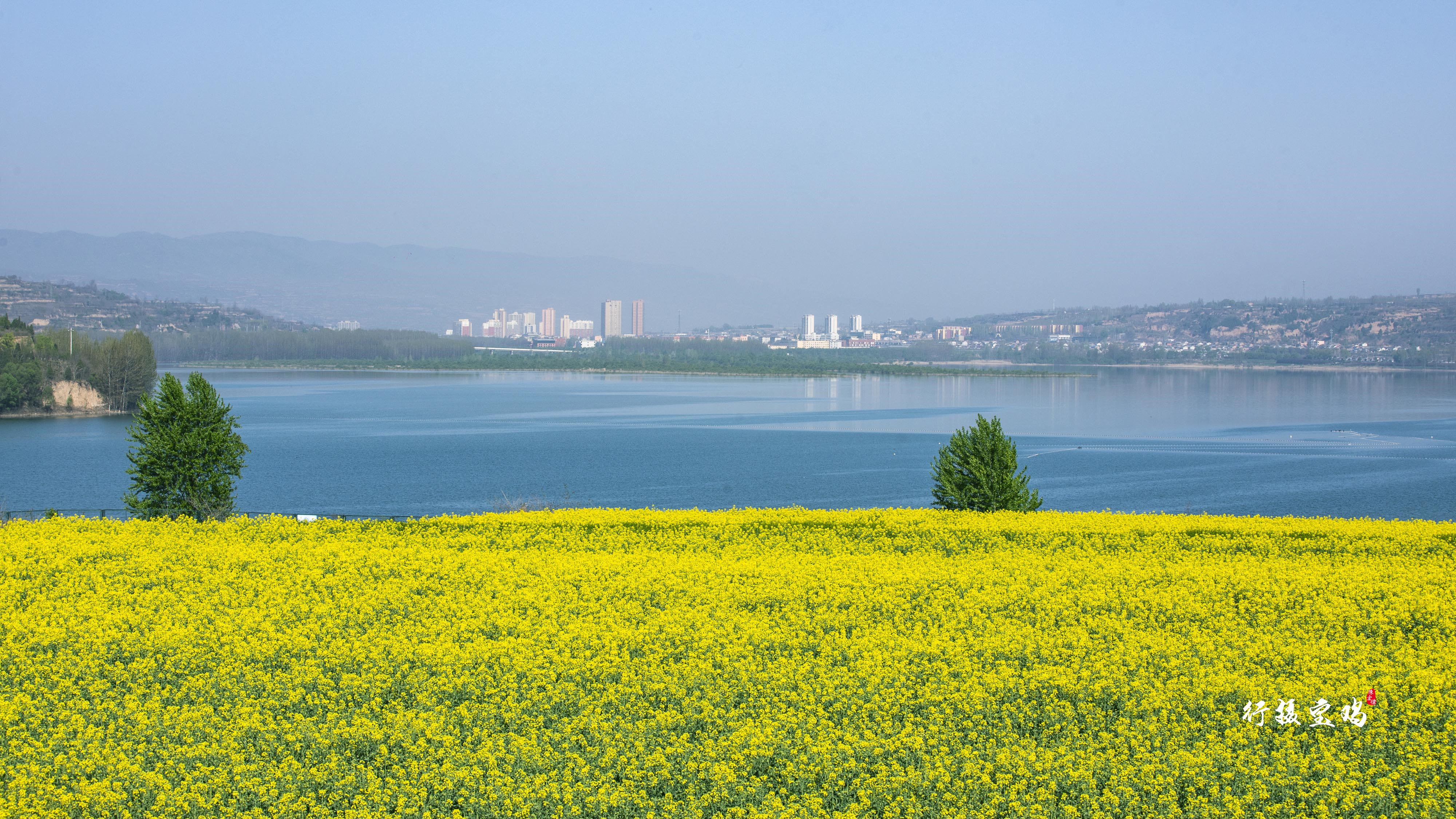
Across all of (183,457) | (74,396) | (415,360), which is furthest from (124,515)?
(415,360)

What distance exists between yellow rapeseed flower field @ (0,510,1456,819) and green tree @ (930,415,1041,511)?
12.6ft

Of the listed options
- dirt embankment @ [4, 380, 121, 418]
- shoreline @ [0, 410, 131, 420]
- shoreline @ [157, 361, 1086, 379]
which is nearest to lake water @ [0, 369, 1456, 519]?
shoreline @ [0, 410, 131, 420]

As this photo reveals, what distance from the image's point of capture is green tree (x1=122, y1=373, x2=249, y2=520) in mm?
18078

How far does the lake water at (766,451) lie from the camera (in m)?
38.5

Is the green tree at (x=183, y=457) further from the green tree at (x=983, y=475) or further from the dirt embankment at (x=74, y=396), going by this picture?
the dirt embankment at (x=74, y=396)

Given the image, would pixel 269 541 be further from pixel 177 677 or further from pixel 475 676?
pixel 475 676

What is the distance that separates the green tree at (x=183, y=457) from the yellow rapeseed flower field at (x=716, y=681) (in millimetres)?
4252

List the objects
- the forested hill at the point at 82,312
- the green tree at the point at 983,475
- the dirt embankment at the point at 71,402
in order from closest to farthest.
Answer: the green tree at the point at 983,475
the dirt embankment at the point at 71,402
the forested hill at the point at 82,312

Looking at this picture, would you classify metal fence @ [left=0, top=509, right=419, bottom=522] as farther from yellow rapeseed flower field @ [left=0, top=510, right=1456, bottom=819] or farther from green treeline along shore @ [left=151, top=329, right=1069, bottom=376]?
green treeline along shore @ [left=151, top=329, right=1069, bottom=376]

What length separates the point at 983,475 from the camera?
1830cm

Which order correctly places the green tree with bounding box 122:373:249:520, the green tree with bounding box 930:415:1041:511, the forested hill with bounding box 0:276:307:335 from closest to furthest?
the green tree with bounding box 122:373:249:520 → the green tree with bounding box 930:415:1041:511 → the forested hill with bounding box 0:276:307:335

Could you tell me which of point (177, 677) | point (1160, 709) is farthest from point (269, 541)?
point (1160, 709)

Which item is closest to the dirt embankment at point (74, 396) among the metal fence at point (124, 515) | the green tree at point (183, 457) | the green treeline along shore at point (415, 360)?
the metal fence at point (124, 515)

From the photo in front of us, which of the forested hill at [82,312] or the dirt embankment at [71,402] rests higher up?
the forested hill at [82,312]
